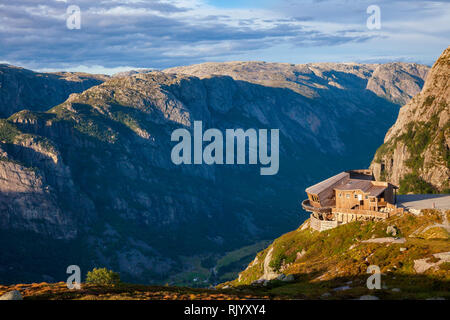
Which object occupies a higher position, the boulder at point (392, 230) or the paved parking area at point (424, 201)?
the paved parking area at point (424, 201)

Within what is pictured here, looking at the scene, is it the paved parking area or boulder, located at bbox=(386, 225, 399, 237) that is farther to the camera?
the paved parking area

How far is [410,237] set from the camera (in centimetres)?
9025

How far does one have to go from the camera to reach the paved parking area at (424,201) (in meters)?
105

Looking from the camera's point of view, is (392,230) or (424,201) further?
(424,201)

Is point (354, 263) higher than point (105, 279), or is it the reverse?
point (354, 263)

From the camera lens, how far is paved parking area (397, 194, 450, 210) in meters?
105

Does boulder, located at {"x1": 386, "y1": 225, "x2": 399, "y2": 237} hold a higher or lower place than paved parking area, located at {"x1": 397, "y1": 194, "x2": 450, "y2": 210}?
lower

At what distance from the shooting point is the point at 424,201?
115 m

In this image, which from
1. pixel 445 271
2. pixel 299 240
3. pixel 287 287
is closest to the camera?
pixel 445 271

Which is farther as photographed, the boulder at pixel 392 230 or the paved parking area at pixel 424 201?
the paved parking area at pixel 424 201

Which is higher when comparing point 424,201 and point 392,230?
point 424,201
